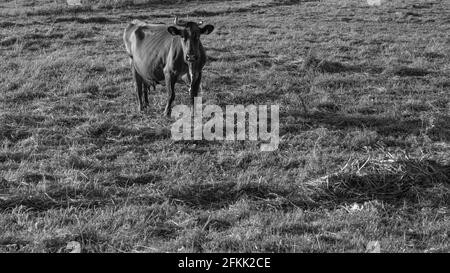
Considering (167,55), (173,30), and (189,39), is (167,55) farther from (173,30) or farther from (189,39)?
(189,39)

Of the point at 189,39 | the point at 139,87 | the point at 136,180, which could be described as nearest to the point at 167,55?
the point at 189,39

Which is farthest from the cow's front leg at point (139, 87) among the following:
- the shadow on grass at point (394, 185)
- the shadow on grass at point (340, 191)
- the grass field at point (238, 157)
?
the shadow on grass at point (394, 185)

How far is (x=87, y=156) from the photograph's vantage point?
280 inches

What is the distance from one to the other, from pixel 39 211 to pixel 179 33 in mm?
3760

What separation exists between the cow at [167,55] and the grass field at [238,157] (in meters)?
0.50

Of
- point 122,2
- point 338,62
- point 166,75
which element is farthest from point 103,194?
point 122,2

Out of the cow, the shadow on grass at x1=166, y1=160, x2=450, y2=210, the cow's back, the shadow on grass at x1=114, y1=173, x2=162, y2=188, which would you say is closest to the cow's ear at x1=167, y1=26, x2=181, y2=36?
the cow

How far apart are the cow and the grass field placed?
0.50 m

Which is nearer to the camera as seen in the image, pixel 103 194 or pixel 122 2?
pixel 103 194

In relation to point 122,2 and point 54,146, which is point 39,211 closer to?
point 54,146

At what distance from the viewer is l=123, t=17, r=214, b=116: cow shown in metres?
8.22

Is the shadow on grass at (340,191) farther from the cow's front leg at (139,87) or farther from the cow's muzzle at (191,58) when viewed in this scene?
the cow's front leg at (139,87)

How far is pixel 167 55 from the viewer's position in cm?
879

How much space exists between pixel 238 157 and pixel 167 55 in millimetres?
2582
